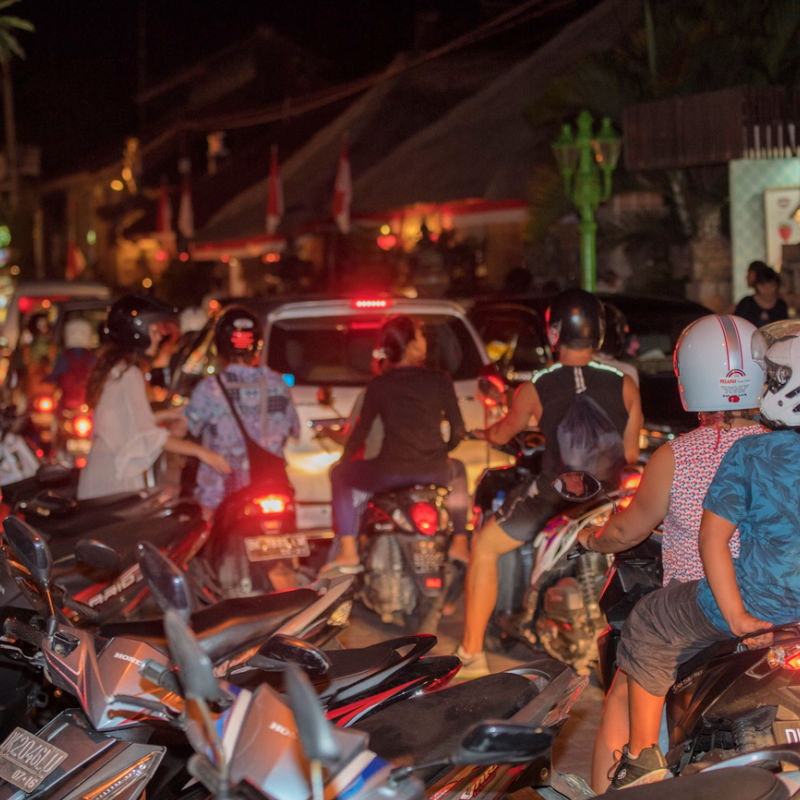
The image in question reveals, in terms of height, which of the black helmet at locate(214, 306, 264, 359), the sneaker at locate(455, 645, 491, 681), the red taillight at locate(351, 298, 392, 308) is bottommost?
the sneaker at locate(455, 645, 491, 681)

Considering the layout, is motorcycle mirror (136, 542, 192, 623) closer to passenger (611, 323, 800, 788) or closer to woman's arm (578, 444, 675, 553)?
passenger (611, 323, 800, 788)

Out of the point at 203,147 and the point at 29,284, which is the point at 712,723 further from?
the point at 203,147

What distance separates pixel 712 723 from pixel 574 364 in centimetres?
272

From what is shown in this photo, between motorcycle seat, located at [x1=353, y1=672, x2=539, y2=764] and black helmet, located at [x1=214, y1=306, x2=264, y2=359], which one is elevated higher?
black helmet, located at [x1=214, y1=306, x2=264, y2=359]

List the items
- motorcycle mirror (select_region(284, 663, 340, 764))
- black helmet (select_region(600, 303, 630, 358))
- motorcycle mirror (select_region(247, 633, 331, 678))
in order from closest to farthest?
motorcycle mirror (select_region(284, 663, 340, 764))
motorcycle mirror (select_region(247, 633, 331, 678))
black helmet (select_region(600, 303, 630, 358))

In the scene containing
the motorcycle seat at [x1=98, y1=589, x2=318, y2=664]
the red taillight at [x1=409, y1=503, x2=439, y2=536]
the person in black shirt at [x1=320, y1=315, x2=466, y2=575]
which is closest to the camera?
the motorcycle seat at [x1=98, y1=589, x2=318, y2=664]

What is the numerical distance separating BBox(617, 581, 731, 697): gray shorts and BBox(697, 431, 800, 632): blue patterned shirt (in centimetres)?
25

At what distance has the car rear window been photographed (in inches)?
328

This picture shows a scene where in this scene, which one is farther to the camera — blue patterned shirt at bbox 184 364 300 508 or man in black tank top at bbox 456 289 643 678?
blue patterned shirt at bbox 184 364 300 508

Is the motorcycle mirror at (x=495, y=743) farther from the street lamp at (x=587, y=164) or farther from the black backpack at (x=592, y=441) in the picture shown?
the street lamp at (x=587, y=164)

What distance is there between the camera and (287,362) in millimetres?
8359

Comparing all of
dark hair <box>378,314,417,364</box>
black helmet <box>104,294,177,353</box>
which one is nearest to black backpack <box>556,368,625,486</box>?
dark hair <box>378,314,417,364</box>

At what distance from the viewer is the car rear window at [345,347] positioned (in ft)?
27.3

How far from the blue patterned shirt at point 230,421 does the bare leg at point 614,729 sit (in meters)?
3.04
